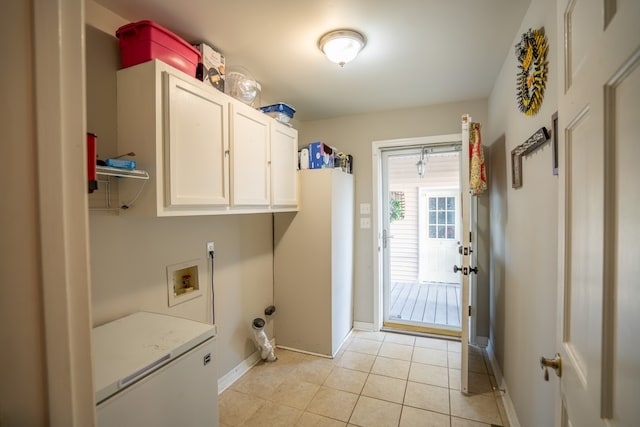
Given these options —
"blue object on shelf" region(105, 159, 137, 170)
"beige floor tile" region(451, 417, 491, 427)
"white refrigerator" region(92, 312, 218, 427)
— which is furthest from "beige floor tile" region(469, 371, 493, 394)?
"blue object on shelf" region(105, 159, 137, 170)

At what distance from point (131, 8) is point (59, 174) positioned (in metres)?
1.63

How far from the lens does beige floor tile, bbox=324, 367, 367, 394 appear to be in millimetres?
2261

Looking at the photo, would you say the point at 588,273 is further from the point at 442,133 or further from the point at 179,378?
the point at 442,133

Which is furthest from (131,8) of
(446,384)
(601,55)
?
(446,384)

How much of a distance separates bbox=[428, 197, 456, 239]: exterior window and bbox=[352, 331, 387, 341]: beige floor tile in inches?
98.3

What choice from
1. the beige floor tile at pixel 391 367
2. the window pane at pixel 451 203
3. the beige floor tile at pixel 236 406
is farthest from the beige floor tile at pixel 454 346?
the window pane at pixel 451 203

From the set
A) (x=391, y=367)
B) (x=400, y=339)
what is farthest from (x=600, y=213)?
(x=400, y=339)

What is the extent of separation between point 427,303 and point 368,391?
7.43 ft

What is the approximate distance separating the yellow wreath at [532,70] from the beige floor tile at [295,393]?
7.63ft

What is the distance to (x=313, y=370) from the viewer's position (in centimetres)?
250

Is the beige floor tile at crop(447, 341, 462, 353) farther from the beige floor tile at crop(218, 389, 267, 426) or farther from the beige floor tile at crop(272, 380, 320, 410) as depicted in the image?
the beige floor tile at crop(218, 389, 267, 426)

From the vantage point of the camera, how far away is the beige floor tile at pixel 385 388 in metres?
2.14

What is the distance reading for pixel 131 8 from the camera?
4.96 feet

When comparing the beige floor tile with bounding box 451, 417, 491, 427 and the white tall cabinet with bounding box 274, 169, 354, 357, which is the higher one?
the white tall cabinet with bounding box 274, 169, 354, 357
